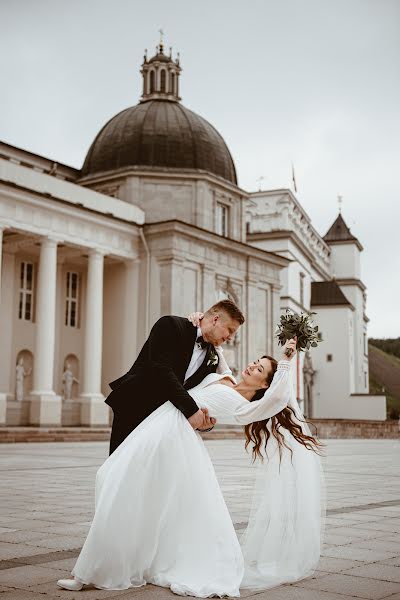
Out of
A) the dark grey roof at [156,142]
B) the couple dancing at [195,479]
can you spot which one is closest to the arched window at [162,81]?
the dark grey roof at [156,142]

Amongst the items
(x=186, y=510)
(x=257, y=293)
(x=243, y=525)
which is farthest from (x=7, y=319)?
(x=186, y=510)

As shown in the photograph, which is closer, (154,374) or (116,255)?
(154,374)

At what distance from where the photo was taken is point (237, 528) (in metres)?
7.68

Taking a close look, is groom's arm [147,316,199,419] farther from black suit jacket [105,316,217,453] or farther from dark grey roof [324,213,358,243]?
dark grey roof [324,213,358,243]

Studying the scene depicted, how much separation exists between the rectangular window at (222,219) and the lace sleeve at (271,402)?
4276 centimetres

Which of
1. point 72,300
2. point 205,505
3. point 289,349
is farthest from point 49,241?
point 205,505

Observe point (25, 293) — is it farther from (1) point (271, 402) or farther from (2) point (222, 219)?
(1) point (271, 402)

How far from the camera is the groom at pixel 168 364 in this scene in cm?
557

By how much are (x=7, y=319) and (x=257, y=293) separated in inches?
660

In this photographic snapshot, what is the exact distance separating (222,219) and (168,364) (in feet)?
143

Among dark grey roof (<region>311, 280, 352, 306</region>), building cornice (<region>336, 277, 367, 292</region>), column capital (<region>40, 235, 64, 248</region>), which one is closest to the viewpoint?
column capital (<region>40, 235, 64, 248</region>)

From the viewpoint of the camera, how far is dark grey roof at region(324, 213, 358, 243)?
90438mm

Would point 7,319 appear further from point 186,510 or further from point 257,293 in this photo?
point 186,510

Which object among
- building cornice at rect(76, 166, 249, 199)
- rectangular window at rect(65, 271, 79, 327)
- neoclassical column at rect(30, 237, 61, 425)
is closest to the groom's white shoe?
neoclassical column at rect(30, 237, 61, 425)
